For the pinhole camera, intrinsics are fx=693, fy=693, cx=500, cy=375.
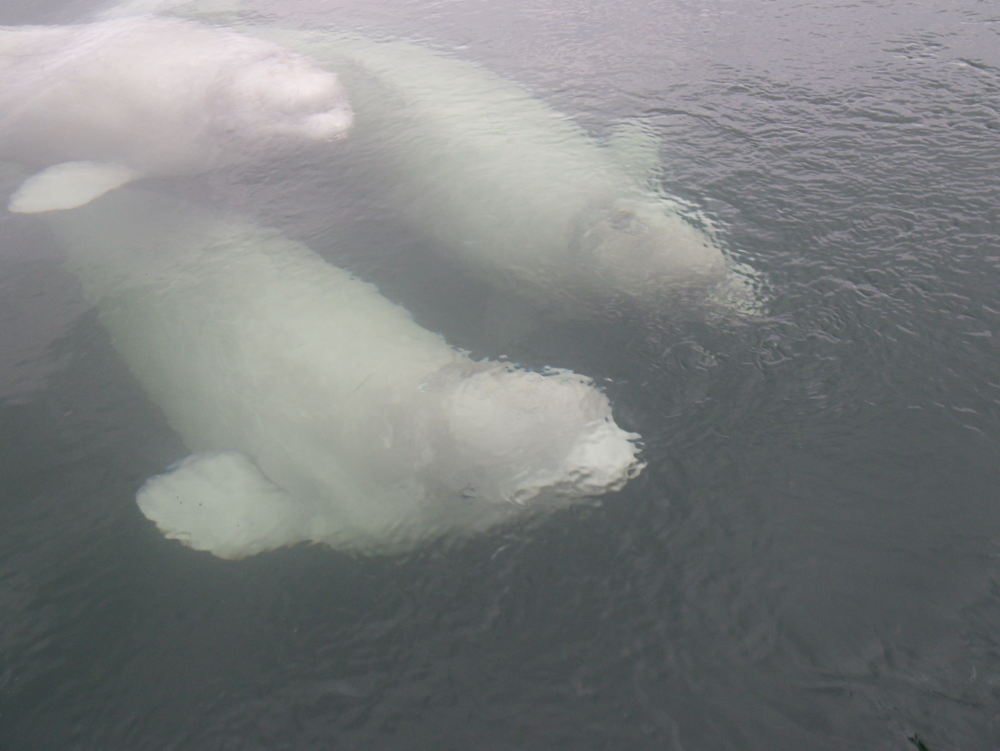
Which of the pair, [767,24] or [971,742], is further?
[767,24]

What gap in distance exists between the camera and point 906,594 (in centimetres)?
694

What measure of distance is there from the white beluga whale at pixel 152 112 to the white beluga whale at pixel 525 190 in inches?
60.7

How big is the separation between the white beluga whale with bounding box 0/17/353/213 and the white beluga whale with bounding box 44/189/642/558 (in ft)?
16.6

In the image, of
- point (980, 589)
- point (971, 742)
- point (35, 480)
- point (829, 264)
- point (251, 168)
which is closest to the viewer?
point (971, 742)

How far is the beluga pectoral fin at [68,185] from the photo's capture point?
14.9 m

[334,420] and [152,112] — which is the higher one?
[152,112]

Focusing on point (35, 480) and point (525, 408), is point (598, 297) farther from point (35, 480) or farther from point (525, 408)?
point (35, 480)

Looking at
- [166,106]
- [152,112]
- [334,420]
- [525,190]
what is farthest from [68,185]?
[334,420]

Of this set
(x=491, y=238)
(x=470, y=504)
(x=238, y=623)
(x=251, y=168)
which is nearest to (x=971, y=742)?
(x=470, y=504)

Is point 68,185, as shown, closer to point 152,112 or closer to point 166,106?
point 152,112

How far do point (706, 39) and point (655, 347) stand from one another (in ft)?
40.7

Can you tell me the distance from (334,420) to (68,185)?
34.5ft

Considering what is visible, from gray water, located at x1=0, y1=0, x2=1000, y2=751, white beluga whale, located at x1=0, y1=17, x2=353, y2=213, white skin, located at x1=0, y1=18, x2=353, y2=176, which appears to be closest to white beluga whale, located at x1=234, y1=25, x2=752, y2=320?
gray water, located at x1=0, y1=0, x2=1000, y2=751

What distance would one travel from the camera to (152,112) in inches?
650
